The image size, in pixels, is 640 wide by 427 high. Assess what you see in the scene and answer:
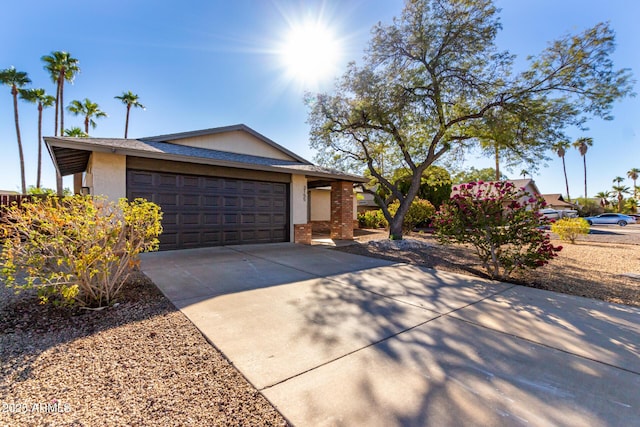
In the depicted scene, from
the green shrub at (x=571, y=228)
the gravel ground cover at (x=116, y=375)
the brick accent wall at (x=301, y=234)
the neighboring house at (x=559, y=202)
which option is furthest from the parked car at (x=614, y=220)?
the gravel ground cover at (x=116, y=375)

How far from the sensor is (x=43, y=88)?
70.8 ft

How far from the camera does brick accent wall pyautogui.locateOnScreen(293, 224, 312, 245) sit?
34.7 ft

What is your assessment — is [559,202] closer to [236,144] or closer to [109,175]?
[236,144]

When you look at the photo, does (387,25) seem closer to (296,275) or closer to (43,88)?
(296,275)

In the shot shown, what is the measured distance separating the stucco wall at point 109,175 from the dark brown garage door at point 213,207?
0.67 feet

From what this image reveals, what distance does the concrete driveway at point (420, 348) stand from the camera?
6.47ft

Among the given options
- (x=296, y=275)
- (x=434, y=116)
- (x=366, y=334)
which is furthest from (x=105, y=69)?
(x=366, y=334)

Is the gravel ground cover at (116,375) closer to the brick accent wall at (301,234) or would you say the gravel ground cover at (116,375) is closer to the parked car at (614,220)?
the brick accent wall at (301,234)

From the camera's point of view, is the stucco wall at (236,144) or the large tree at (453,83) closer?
the large tree at (453,83)

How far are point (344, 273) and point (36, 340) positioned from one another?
4.67 metres

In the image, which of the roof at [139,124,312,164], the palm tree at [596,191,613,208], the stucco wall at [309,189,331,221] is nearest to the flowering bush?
the roof at [139,124,312,164]

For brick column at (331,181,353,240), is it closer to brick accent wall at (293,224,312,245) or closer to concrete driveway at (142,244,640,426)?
brick accent wall at (293,224,312,245)

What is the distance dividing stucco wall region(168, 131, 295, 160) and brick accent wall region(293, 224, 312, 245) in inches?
165

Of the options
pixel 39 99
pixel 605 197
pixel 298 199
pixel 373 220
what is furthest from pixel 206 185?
pixel 605 197
